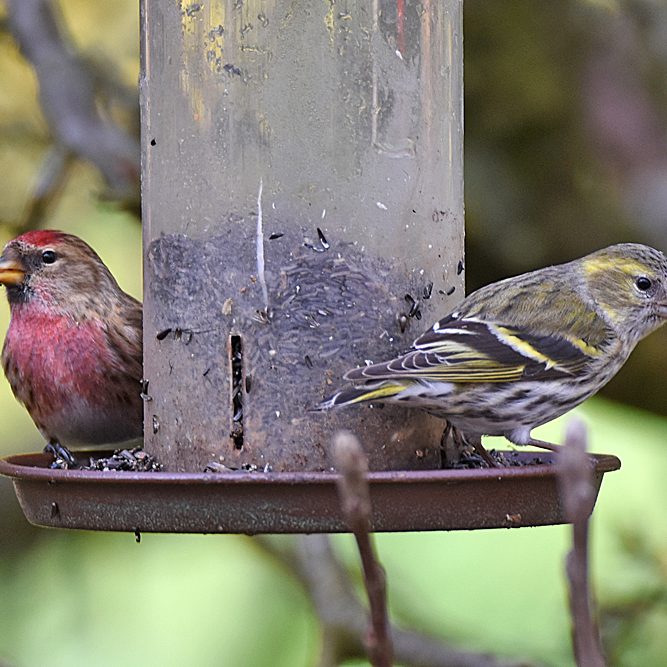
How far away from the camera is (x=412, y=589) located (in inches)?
261

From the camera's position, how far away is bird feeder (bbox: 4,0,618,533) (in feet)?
12.4

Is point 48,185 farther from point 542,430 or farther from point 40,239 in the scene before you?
point 542,430

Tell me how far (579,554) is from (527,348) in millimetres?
2503

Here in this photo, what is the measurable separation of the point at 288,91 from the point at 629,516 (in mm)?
3559

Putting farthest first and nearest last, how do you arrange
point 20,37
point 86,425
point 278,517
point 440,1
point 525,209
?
point 20,37 → point 525,209 → point 86,425 → point 440,1 → point 278,517

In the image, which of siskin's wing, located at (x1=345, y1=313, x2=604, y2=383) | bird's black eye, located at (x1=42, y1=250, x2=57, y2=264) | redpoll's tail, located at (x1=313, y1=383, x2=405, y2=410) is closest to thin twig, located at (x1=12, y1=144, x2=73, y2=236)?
bird's black eye, located at (x1=42, y1=250, x2=57, y2=264)

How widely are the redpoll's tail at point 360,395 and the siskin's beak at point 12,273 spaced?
1.47m

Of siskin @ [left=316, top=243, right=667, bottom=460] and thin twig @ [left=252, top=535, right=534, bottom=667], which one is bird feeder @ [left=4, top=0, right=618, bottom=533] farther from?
thin twig @ [left=252, top=535, right=534, bottom=667]

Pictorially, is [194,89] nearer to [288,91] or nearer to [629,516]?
[288,91]

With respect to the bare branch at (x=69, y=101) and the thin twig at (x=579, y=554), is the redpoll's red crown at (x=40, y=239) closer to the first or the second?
the bare branch at (x=69, y=101)

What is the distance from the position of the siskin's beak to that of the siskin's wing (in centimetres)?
148

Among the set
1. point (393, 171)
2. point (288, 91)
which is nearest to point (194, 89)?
point (288, 91)

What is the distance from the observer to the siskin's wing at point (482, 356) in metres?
3.69

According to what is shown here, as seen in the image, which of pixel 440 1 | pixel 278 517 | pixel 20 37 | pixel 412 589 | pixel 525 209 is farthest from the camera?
pixel 412 589
